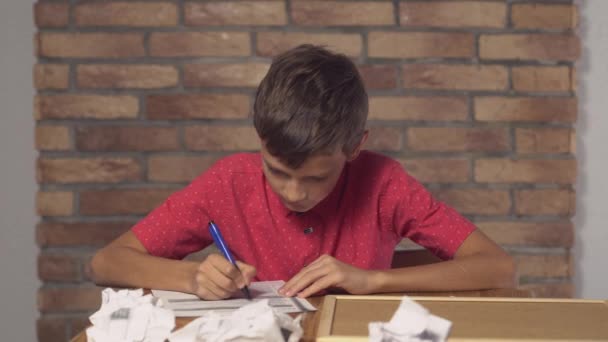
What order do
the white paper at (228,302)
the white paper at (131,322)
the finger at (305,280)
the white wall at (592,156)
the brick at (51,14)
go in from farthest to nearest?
1. the white wall at (592,156)
2. the brick at (51,14)
3. the finger at (305,280)
4. the white paper at (228,302)
5. the white paper at (131,322)

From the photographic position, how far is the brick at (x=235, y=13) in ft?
6.81

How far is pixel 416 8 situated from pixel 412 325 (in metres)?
1.48

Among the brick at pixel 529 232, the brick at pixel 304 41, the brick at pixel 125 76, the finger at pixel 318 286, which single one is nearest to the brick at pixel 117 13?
the brick at pixel 125 76

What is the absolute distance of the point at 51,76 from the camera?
82.0 inches

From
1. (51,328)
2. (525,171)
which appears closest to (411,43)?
(525,171)

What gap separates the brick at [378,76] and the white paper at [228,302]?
1028mm

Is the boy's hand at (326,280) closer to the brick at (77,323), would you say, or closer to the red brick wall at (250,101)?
the red brick wall at (250,101)

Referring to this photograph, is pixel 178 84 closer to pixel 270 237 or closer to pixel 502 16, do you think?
pixel 270 237

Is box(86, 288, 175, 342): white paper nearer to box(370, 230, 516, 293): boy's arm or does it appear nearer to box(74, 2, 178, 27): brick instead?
→ box(370, 230, 516, 293): boy's arm

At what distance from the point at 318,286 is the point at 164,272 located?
280 mm

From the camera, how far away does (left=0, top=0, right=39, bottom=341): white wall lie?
2.14 m

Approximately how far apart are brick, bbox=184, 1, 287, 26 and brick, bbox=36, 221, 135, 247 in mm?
601

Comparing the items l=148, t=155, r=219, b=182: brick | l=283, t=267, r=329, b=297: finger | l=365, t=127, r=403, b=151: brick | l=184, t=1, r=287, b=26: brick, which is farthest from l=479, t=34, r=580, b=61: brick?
l=283, t=267, r=329, b=297: finger

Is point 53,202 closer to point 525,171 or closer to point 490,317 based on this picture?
point 525,171
